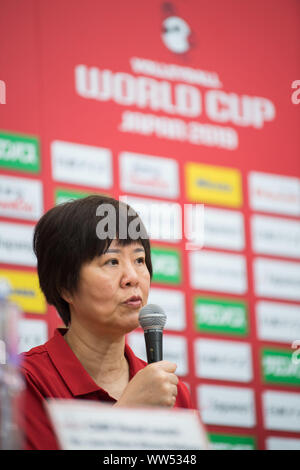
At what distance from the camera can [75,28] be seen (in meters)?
3.23

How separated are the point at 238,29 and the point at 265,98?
343 millimetres

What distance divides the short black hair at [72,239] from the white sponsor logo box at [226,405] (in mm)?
1278

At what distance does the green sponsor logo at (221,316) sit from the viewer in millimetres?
3217

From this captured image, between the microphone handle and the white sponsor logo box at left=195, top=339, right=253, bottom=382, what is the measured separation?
5.04 feet

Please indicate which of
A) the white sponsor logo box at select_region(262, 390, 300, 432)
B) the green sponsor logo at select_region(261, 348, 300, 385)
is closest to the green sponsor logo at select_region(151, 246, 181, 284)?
the green sponsor logo at select_region(261, 348, 300, 385)

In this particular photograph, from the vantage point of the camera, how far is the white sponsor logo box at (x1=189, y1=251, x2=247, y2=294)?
325cm

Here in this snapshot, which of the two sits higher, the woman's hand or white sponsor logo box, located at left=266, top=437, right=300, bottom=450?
the woman's hand

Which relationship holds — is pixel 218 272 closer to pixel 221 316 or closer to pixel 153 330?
pixel 221 316

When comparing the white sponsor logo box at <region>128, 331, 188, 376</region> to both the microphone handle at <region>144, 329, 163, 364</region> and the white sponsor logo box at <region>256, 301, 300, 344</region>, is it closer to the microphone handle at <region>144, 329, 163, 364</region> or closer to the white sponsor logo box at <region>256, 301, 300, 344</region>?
the white sponsor logo box at <region>256, 301, 300, 344</region>

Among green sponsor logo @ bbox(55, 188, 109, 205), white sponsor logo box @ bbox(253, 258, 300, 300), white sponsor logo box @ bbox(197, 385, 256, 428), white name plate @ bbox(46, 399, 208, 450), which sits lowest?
white name plate @ bbox(46, 399, 208, 450)

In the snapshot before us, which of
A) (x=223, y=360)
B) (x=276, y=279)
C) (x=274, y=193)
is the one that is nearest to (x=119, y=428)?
(x=223, y=360)

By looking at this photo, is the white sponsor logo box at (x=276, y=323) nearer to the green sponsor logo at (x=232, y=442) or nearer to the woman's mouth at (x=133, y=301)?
the green sponsor logo at (x=232, y=442)

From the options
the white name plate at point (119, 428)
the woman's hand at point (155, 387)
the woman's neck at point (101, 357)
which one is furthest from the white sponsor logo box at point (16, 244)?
the white name plate at point (119, 428)
